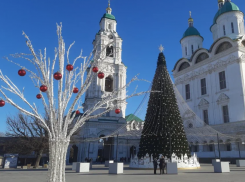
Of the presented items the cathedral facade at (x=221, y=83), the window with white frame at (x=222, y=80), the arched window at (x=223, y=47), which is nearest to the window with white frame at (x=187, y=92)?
the cathedral facade at (x=221, y=83)

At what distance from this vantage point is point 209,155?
103 feet

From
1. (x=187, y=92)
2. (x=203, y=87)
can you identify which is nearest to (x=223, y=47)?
(x=203, y=87)

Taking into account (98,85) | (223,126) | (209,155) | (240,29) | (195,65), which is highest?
(240,29)

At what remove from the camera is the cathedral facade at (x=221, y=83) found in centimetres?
2880

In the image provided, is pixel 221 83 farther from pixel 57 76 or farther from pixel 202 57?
pixel 57 76

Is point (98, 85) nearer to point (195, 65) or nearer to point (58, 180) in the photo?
point (195, 65)

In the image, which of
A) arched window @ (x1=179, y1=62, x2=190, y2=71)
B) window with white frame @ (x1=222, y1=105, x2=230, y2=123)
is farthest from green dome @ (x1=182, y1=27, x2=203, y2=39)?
window with white frame @ (x1=222, y1=105, x2=230, y2=123)

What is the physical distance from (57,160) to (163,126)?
13152 mm

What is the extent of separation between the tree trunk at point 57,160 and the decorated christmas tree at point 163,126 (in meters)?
11.8

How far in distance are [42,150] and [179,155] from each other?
53.1ft

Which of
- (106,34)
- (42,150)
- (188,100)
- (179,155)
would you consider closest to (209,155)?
(188,100)

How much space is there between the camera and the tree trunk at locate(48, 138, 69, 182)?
5.38m

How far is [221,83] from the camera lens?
32250 millimetres

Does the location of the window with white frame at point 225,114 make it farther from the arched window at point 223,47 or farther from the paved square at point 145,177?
the paved square at point 145,177
